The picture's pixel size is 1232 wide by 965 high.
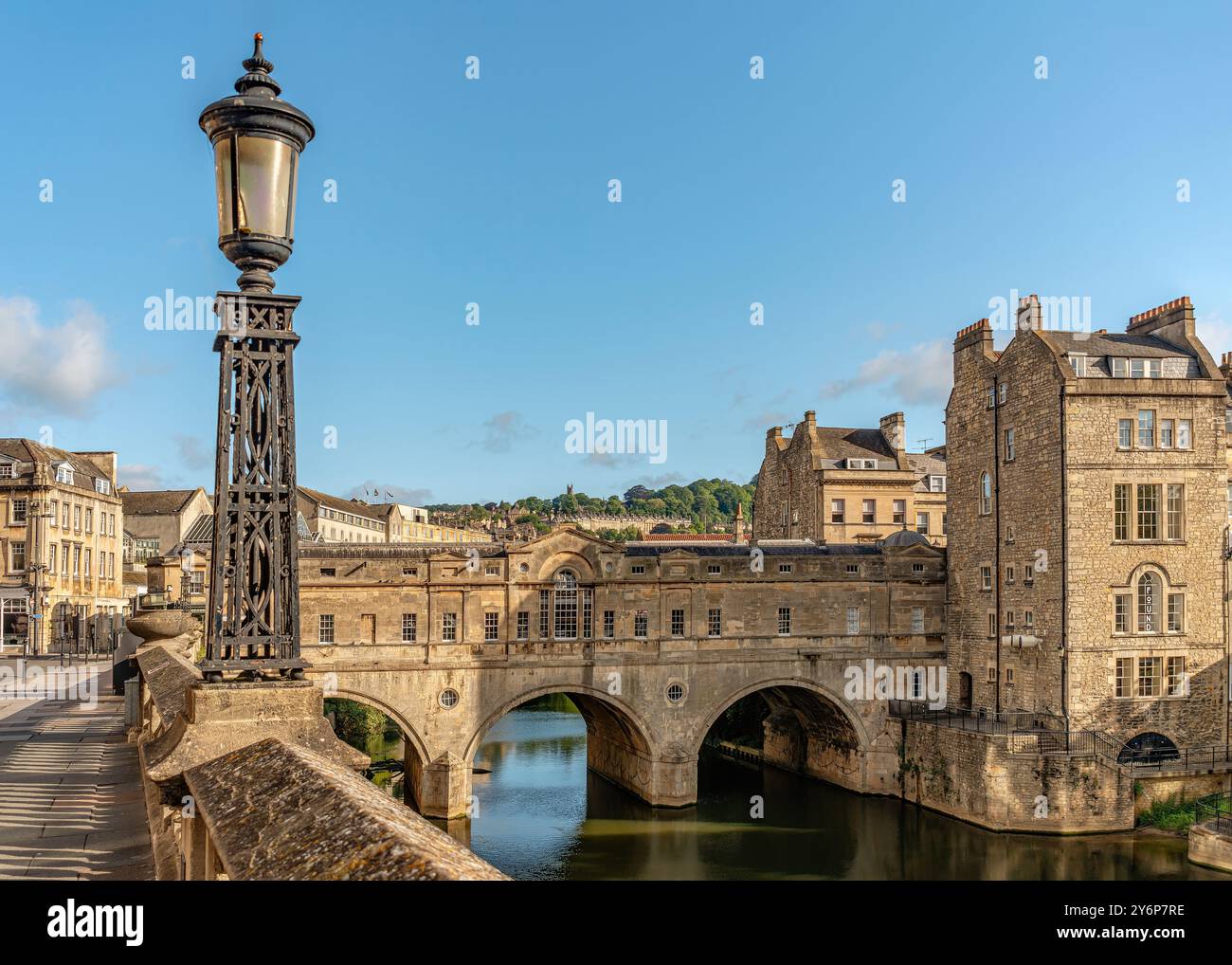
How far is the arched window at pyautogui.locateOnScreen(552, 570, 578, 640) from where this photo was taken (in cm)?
4488

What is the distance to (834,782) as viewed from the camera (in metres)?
48.6

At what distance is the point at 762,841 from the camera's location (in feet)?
133

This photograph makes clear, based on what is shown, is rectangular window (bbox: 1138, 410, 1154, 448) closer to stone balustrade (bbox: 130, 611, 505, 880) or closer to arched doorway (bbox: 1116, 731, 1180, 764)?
arched doorway (bbox: 1116, 731, 1180, 764)

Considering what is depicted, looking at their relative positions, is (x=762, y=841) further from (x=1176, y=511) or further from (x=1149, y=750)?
(x=1176, y=511)

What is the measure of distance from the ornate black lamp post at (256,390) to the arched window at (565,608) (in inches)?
1439

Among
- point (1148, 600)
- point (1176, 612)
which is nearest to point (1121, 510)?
point (1148, 600)

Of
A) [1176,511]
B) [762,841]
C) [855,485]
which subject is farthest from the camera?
[855,485]

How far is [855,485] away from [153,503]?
48.7m

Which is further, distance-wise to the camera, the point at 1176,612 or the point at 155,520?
the point at 155,520

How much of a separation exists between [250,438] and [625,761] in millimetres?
41592

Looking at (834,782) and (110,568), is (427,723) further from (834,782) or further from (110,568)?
(110,568)

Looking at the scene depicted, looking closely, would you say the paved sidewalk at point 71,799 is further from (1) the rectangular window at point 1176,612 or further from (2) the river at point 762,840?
(1) the rectangular window at point 1176,612

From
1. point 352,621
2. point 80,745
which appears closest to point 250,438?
point 80,745

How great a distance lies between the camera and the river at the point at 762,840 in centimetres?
3603
